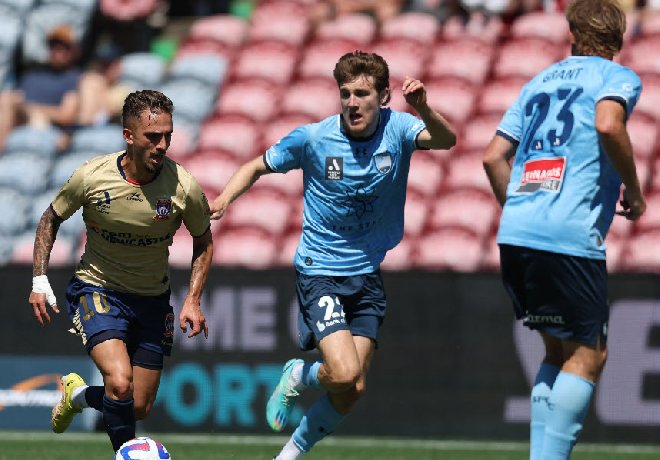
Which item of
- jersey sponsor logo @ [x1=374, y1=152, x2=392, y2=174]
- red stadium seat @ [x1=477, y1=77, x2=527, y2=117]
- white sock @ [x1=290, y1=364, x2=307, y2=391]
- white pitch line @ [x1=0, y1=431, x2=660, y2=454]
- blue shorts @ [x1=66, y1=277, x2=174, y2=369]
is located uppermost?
red stadium seat @ [x1=477, y1=77, x2=527, y2=117]

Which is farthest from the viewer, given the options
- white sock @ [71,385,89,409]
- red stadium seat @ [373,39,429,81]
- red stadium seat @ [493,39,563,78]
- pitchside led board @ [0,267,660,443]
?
red stadium seat @ [373,39,429,81]

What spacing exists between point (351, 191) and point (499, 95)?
21.8ft

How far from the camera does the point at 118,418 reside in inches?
287

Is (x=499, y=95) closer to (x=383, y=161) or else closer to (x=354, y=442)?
(x=354, y=442)

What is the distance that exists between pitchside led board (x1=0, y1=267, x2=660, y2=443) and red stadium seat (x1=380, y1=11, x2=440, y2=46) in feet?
15.5

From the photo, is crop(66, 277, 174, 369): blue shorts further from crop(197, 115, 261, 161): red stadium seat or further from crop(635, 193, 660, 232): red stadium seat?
crop(197, 115, 261, 161): red stadium seat

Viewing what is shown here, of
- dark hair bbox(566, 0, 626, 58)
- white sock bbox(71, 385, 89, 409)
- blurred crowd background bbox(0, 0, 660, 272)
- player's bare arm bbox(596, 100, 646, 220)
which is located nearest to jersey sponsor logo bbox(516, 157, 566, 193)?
player's bare arm bbox(596, 100, 646, 220)

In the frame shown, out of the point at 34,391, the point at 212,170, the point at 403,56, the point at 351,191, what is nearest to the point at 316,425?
the point at 351,191

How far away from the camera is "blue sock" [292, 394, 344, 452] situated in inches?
295

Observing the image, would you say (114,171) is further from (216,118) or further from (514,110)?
(216,118)

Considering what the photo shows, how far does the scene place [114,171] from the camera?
743 cm

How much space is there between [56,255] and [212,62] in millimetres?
3434

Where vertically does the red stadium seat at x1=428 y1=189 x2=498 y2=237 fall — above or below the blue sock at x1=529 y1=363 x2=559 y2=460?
above

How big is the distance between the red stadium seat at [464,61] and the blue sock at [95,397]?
7560 millimetres
